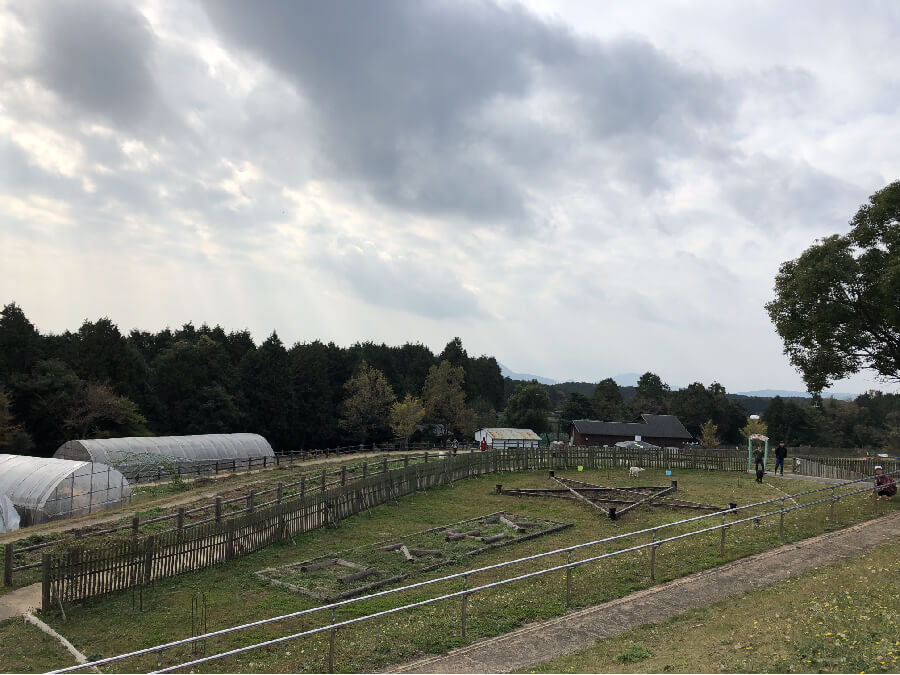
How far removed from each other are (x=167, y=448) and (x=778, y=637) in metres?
44.3

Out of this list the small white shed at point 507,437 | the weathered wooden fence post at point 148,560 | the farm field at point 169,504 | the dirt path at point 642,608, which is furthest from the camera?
the small white shed at point 507,437

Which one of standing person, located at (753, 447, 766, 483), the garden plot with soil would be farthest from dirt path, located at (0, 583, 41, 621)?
standing person, located at (753, 447, 766, 483)

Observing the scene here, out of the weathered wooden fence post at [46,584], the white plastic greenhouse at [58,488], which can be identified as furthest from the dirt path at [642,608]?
the white plastic greenhouse at [58,488]

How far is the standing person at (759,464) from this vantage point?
31.3m

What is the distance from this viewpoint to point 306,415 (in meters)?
77.6

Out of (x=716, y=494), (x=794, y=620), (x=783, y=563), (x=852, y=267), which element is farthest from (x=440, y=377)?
(x=794, y=620)

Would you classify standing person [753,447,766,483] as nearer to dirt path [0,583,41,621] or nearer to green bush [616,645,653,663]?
green bush [616,645,653,663]

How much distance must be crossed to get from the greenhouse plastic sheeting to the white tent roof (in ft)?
44.3

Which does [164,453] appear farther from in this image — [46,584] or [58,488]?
[46,584]

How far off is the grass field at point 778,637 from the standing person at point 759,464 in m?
18.8

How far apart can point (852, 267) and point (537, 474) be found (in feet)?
63.1

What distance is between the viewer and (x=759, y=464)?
34094mm

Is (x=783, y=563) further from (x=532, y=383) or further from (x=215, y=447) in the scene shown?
(x=532, y=383)

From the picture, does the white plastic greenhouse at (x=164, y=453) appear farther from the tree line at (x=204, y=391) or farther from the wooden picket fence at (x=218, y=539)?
the wooden picket fence at (x=218, y=539)
